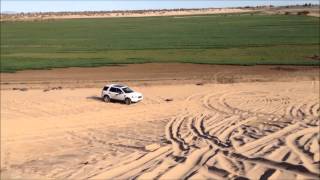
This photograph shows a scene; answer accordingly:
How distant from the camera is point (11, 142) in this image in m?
25.2

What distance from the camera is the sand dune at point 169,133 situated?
15.9 m

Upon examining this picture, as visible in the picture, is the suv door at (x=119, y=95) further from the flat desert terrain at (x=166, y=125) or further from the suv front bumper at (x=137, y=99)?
the suv front bumper at (x=137, y=99)

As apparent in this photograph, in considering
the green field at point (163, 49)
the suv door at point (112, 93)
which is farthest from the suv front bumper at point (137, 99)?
the green field at point (163, 49)

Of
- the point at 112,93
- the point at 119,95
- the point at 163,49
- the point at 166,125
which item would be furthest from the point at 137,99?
the point at 163,49

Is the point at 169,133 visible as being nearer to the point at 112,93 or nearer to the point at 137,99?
the point at 137,99

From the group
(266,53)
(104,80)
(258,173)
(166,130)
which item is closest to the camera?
(258,173)

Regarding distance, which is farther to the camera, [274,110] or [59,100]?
[59,100]

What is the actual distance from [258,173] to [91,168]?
6.92 m

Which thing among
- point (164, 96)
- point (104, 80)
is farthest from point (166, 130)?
point (104, 80)

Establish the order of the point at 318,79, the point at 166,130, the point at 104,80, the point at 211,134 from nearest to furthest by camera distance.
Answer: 1. the point at 211,134
2. the point at 166,130
3. the point at 318,79
4. the point at 104,80

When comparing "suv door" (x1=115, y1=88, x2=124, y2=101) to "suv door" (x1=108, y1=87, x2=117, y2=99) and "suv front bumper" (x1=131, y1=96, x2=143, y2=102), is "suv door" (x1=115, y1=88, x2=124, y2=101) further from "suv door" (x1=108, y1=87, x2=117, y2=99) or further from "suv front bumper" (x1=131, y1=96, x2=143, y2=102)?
"suv front bumper" (x1=131, y1=96, x2=143, y2=102)

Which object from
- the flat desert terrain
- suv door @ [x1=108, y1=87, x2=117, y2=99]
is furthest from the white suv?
the flat desert terrain

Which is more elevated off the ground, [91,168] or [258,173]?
[258,173]

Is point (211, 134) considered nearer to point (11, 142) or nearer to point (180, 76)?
point (11, 142)
